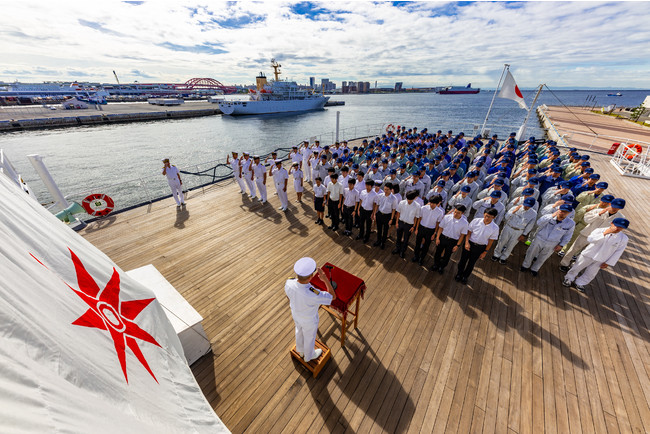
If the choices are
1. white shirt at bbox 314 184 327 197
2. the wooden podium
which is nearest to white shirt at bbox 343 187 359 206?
white shirt at bbox 314 184 327 197

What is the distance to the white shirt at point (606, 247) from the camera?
16.6 feet

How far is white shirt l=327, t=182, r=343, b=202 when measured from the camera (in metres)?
7.73

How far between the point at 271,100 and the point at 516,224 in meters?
72.5

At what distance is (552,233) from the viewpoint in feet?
19.1

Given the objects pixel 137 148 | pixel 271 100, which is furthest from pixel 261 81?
pixel 137 148

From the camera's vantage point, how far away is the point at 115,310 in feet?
7.79

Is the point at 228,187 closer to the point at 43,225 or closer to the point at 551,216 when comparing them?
the point at 43,225

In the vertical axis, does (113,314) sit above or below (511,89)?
below

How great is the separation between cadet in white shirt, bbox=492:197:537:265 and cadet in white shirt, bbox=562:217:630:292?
114 centimetres

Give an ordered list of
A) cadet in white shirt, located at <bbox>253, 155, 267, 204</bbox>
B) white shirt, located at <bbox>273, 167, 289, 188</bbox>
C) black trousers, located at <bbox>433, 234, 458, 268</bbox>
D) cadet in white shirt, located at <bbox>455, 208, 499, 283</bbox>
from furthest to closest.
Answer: cadet in white shirt, located at <bbox>253, 155, 267, 204</bbox>
white shirt, located at <bbox>273, 167, 289, 188</bbox>
black trousers, located at <bbox>433, 234, 458, 268</bbox>
cadet in white shirt, located at <bbox>455, 208, 499, 283</bbox>

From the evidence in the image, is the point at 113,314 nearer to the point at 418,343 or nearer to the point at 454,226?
the point at 418,343

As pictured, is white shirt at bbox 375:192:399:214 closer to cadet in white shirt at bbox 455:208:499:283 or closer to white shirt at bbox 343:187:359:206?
white shirt at bbox 343:187:359:206

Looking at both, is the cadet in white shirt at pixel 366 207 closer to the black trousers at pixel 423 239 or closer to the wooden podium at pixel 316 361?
the black trousers at pixel 423 239

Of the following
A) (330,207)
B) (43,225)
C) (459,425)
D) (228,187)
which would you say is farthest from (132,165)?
(459,425)
